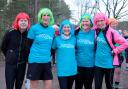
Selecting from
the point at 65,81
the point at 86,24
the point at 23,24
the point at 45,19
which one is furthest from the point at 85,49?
the point at 23,24

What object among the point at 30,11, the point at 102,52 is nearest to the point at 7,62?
the point at 102,52

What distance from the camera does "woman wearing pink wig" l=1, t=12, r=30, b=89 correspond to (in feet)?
23.1

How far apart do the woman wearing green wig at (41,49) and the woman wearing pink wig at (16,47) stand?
0.88 feet

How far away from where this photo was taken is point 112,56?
6.98m

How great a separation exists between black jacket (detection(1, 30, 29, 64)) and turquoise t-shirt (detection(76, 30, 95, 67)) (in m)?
0.99

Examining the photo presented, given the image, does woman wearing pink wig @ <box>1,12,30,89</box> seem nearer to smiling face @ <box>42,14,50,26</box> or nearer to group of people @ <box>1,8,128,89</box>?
group of people @ <box>1,8,128,89</box>

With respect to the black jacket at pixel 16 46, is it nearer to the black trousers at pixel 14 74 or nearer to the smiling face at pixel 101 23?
the black trousers at pixel 14 74

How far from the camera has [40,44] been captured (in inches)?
266

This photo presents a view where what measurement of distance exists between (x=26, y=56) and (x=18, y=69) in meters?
0.29

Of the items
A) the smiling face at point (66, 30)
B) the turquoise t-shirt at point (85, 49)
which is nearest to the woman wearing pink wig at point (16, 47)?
the smiling face at point (66, 30)

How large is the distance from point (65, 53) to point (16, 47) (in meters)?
0.95

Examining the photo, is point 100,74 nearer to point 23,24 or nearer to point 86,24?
point 86,24

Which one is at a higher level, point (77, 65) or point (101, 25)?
point (101, 25)

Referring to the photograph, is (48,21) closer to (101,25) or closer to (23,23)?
(23,23)
